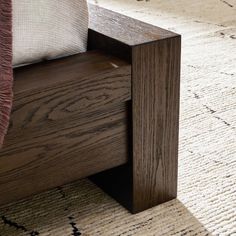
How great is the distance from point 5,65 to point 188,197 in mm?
515

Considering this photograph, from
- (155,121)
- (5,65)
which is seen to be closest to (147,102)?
(155,121)

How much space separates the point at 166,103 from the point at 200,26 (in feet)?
4.32

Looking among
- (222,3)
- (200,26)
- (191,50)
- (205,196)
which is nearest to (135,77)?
(205,196)

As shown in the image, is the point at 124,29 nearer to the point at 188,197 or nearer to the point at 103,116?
the point at 103,116

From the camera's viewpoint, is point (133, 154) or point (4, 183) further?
point (133, 154)

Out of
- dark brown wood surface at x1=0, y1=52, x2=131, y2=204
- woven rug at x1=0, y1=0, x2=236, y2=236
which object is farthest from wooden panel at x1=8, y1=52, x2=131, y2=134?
woven rug at x1=0, y1=0, x2=236, y2=236

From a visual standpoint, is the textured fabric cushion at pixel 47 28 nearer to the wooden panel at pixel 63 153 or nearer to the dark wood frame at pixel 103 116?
the dark wood frame at pixel 103 116

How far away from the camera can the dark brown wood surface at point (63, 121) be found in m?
0.91

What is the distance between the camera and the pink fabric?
0.86 m

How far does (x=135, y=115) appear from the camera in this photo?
103 centimetres

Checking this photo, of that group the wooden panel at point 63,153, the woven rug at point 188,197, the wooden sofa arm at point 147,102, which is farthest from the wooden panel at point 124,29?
the woven rug at point 188,197

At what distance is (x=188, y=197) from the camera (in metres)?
1.17

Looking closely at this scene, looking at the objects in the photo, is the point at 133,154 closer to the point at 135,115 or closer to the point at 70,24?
the point at 135,115

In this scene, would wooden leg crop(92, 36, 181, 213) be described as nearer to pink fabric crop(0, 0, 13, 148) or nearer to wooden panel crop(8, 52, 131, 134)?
wooden panel crop(8, 52, 131, 134)
